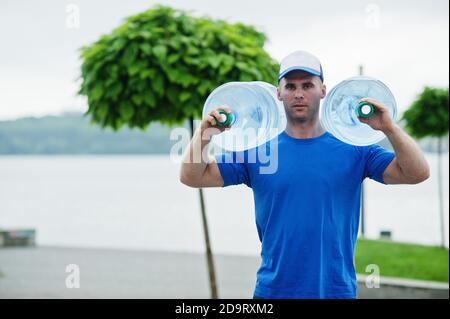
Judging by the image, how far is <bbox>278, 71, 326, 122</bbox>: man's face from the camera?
2766 mm

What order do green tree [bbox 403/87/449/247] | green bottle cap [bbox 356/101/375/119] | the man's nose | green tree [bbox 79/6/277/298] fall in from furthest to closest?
green tree [bbox 403/87/449/247] < green tree [bbox 79/6/277/298] < the man's nose < green bottle cap [bbox 356/101/375/119]

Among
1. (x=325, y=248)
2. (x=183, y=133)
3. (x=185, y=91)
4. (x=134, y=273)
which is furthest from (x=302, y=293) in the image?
(x=134, y=273)

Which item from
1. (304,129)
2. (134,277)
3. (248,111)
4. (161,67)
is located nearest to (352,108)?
(304,129)

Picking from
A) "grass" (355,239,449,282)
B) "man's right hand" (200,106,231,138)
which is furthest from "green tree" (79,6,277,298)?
"grass" (355,239,449,282)

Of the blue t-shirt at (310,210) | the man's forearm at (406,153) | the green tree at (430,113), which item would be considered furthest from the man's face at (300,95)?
the green tree at (430,113)

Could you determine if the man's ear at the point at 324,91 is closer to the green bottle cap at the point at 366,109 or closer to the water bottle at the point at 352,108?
the water bottle at the point at 352,108

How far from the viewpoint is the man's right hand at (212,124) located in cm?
A: 267

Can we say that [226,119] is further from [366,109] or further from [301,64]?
[366,109]

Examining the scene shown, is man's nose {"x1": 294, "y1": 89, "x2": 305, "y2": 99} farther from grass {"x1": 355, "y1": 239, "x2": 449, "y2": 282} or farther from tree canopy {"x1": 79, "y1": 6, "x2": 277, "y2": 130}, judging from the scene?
grass {"x1": 355, "y1": 239, "x2": 449, "y2": 282}

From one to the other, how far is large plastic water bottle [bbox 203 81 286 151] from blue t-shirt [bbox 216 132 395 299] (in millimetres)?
276

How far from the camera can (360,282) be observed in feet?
24.6

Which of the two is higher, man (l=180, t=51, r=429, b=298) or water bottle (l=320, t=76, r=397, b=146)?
water bottle (l=320, t=76, r=397, b=146)

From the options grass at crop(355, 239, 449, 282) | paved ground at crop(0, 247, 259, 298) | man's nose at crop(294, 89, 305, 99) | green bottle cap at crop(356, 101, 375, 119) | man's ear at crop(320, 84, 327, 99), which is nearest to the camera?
green bottle cap at crop(356, 101, 375, 119)
